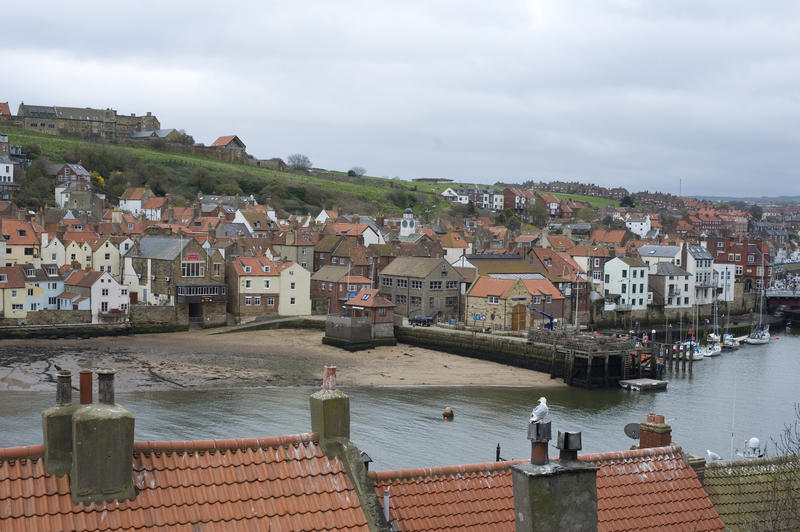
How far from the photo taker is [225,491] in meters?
8.04

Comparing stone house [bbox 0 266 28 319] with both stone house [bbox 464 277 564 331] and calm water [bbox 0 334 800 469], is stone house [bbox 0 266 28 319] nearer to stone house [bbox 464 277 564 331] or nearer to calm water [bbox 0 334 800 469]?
calm water [bbox 0 334 800 469]

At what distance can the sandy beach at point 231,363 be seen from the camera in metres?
41.1

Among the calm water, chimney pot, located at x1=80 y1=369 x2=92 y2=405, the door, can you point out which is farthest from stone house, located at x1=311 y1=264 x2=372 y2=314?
chimney pot, located at x1=80 y1=369 x2=92 y2=405

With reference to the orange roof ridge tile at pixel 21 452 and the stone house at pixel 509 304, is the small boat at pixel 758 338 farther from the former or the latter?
the orange roof ridge tile at pixel 21 452

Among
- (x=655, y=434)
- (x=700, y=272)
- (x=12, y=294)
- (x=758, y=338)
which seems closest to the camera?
(x=655, y=434)

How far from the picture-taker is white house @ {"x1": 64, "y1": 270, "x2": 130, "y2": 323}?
2156 inches

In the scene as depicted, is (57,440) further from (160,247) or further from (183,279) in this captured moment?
(160,247)

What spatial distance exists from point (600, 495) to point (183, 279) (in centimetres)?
5073

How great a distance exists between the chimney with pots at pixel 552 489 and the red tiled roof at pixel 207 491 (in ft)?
6.34

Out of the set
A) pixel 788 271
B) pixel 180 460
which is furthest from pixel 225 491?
pixel 788 271

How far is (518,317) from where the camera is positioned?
5700 cm

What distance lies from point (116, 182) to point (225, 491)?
357 feet

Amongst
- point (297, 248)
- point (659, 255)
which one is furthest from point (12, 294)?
point (659, 255)

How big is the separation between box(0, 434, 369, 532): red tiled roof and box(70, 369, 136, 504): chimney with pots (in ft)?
0.31
